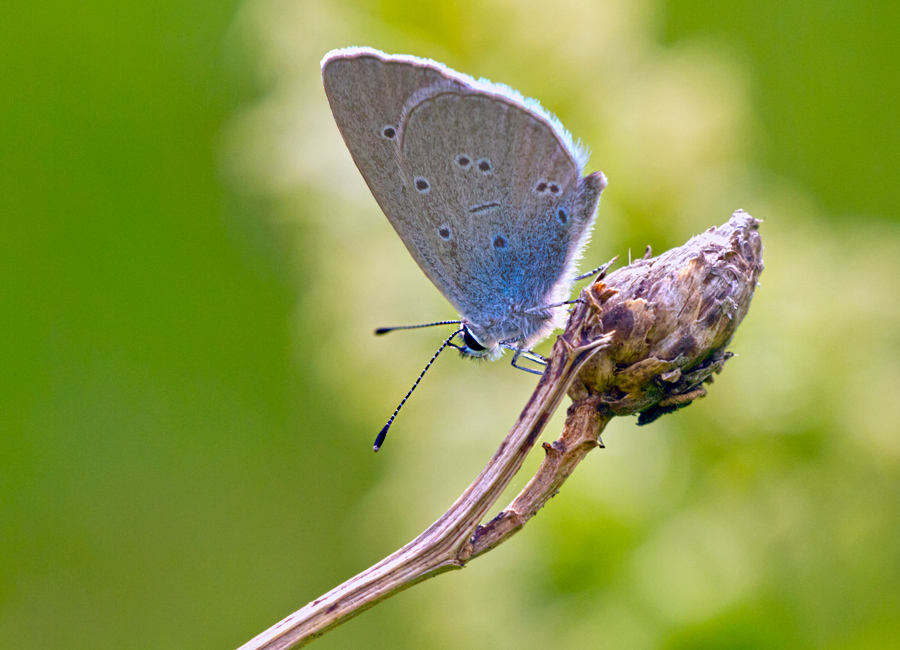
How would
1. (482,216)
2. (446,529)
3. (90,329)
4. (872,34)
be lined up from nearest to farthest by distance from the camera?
(446,529) < (482,216) < (872,34) < (90,329)

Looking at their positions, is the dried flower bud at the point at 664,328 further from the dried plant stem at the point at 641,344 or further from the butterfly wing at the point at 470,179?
the butterfly wing at the point at 470,179

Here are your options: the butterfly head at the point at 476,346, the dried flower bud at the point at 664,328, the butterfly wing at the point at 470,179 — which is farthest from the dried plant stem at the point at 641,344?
the butterfly head at the point at 476,346

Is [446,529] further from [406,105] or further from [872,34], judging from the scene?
[872,34]

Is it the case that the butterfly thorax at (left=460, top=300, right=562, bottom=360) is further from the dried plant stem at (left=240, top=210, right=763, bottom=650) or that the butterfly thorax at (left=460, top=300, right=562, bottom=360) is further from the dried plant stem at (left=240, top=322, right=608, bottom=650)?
the dried plant stem at (left=240, top=322, right=608, bottom=650)

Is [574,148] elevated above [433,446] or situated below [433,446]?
above

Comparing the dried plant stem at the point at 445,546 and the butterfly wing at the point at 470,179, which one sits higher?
the butterfly wing at the point at 470,179

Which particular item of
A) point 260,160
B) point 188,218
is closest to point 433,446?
point 260,160

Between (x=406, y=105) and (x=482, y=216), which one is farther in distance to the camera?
(x=482, y=216)

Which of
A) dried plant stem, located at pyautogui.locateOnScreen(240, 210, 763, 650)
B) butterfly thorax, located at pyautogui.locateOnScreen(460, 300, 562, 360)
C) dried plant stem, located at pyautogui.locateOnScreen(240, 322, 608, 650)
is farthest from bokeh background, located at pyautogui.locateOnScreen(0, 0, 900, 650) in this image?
dried plant stem, located at pyautogui.locateOnScreen(240, 322, 608, 650)
